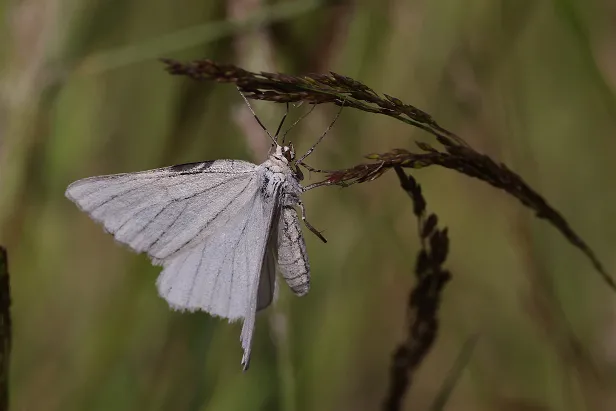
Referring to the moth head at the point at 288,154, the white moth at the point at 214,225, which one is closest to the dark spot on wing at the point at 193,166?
the white moth at the point at 214,225

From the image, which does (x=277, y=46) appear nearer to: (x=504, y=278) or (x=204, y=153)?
(x=204, y=153)

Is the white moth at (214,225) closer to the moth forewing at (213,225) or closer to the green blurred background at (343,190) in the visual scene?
the moth forewing at (213,225)

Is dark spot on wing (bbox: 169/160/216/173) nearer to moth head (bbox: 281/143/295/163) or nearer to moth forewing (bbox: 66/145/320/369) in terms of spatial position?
moth forewing (bbox: 66/145/320/369)

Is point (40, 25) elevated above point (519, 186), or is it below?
above

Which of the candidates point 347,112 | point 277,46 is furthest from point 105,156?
point 347,112

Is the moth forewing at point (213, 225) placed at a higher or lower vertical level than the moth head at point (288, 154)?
lower

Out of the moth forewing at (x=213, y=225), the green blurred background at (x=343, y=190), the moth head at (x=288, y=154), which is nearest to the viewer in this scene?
the moth forewing at (x=213, y=225)
